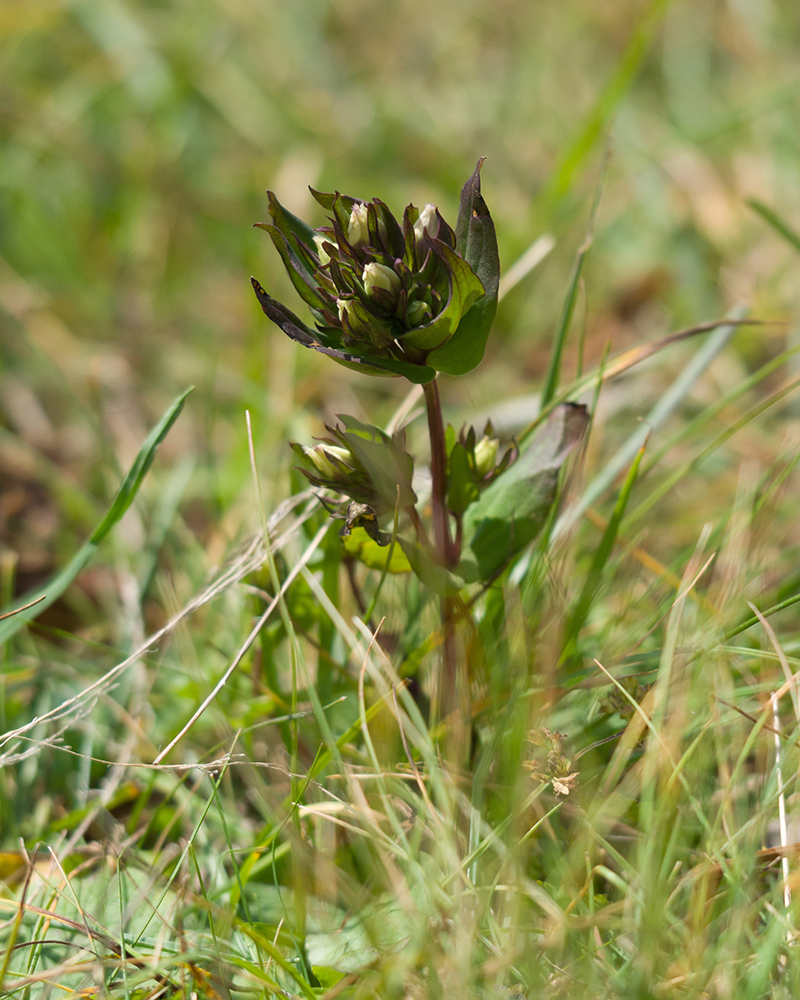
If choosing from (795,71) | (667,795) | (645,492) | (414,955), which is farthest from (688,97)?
(414,955)

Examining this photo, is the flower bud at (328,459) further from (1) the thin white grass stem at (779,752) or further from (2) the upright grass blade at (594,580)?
(1) the thin white grass stem at (779,752)

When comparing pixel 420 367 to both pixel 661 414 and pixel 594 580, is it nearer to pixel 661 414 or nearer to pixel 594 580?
pixel 594 580

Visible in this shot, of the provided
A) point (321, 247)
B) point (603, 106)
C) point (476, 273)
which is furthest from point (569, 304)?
point (603, 106)

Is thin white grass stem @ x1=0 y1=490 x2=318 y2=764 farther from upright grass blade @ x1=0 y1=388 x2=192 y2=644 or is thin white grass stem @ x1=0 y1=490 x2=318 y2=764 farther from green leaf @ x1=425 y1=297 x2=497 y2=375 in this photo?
green leaf @ x1=425 y1=297 x2=497 y2=375

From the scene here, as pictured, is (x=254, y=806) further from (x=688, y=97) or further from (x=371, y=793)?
(x=688, y=97)

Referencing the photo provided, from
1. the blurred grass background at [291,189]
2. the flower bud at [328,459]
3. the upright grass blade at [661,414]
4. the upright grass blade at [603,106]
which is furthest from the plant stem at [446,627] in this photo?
the upright grass blade at [603,106]

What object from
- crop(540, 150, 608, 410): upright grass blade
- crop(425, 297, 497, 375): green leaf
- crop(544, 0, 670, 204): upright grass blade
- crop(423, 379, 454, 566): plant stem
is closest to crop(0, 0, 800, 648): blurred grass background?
crop(544, 0, 670, 204): upright grass blade
